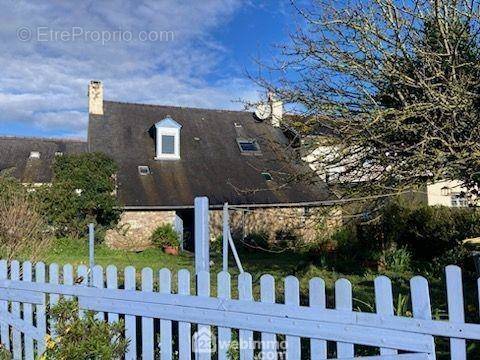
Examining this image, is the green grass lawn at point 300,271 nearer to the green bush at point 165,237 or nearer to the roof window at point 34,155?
the green bush at point 165,237

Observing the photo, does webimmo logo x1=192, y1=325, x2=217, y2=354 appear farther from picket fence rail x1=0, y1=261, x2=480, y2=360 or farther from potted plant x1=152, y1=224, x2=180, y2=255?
potted plant x1=152, y1=224, x2=180, y2=255

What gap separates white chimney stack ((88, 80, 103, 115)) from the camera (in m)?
21.5

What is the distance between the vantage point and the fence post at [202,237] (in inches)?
147

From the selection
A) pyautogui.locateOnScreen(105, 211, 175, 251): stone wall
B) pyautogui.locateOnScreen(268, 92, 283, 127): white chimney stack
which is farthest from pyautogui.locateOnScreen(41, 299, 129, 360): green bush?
pyautogui.locateOnScreen(105, 211, 175, 251): stone wall

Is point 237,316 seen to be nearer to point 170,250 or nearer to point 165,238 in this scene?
point 170,250

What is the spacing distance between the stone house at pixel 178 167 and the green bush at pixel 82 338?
1251cm

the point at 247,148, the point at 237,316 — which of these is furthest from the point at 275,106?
the point at 247,148

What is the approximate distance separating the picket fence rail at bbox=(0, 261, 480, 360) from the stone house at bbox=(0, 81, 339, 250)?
1218 centimetres

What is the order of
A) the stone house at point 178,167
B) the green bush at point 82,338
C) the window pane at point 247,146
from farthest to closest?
the window pane at point 247,146, the stone house at point 178,167, the green bush at point 82,338

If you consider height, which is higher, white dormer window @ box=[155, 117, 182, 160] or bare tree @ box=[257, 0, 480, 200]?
white dormer window @ box=[155, 117, 182, 160]

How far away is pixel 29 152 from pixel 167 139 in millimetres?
8771

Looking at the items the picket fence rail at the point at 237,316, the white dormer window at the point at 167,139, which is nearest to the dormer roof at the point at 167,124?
the white dormer window at the point at 167,139

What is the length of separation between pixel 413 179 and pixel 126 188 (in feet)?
48.5

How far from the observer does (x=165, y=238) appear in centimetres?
1797
